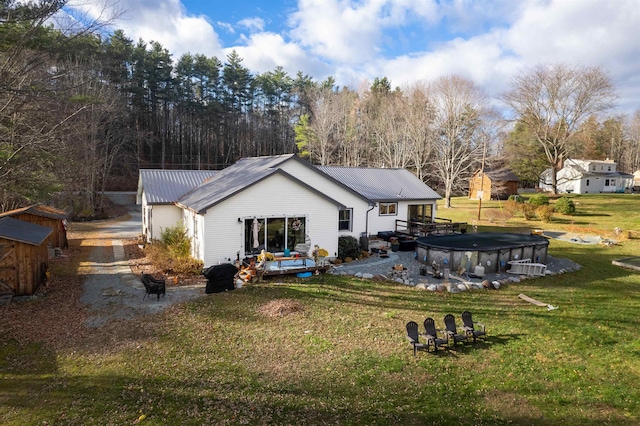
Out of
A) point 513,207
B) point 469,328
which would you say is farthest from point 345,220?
point 513,207

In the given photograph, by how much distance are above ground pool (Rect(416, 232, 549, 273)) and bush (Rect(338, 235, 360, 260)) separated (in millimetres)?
3204

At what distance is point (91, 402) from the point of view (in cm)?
718

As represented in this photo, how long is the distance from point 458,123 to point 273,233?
2890cm

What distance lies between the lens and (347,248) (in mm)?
19938

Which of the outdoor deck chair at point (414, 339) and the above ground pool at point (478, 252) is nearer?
the outdoor deck chair at point (414, 339)

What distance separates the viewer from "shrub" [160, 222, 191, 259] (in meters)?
17.7

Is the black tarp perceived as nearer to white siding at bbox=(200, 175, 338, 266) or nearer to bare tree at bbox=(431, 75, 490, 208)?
white siding at bbox=(200, 175, 338, 266)

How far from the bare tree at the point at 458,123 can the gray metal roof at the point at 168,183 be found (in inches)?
1017

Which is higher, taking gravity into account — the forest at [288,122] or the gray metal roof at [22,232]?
the forest at [288,122]

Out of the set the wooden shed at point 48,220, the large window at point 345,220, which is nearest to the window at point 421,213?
the large window at point 345,220

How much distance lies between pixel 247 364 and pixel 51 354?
4.76m

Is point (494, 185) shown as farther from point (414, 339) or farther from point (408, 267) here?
point (414, 339)

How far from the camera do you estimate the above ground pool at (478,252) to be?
685 inches

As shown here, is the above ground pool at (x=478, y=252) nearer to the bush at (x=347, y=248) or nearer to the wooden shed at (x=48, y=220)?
the bush at (x=347, y=248)
